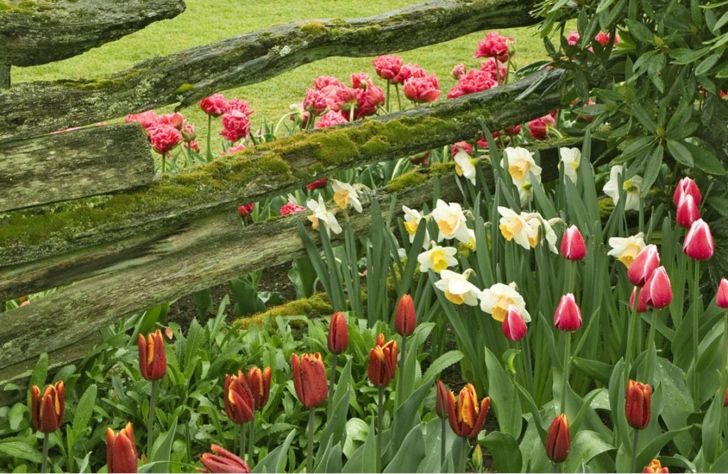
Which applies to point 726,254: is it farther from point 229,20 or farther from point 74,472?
point 229,20

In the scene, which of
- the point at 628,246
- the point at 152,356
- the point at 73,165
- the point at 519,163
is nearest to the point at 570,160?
the point at 519,163

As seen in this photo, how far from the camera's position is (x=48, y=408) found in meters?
1.62

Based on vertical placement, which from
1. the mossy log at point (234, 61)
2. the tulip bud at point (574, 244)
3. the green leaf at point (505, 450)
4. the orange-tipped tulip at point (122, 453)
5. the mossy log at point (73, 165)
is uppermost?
the mossy log at point (234, 61)

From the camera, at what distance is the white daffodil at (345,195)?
3127 mm

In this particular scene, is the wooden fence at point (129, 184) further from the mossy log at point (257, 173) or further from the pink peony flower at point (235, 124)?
the pink peony flower at point (235, 124)

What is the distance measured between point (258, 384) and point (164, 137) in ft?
7.03

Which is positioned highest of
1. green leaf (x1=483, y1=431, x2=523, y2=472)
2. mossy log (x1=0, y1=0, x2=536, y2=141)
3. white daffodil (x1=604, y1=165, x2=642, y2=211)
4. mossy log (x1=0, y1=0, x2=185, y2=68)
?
mossy log (x1=0, y1=0, x2=185, y2=68)

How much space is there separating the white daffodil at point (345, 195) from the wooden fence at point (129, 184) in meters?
0.06

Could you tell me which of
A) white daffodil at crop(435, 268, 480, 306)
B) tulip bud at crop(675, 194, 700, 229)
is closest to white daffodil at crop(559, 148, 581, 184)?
white daffodil at crop(435, 268, 480, 306)

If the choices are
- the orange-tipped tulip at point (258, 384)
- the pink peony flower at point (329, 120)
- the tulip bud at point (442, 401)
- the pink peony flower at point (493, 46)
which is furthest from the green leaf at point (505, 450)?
the pink peony flower at point (493, 46)

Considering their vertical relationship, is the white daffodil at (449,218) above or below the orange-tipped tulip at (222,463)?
below

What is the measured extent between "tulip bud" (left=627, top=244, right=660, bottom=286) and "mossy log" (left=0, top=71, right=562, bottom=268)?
138cm

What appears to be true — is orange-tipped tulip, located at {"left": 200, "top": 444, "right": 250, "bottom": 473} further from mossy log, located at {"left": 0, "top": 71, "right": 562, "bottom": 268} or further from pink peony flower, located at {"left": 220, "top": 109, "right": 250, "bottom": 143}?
pink peony flower, located at {"left": 220, "top": 109, "right": 250, "bottom": 143}

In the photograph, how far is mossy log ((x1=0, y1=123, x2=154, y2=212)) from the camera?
97.9 inches
